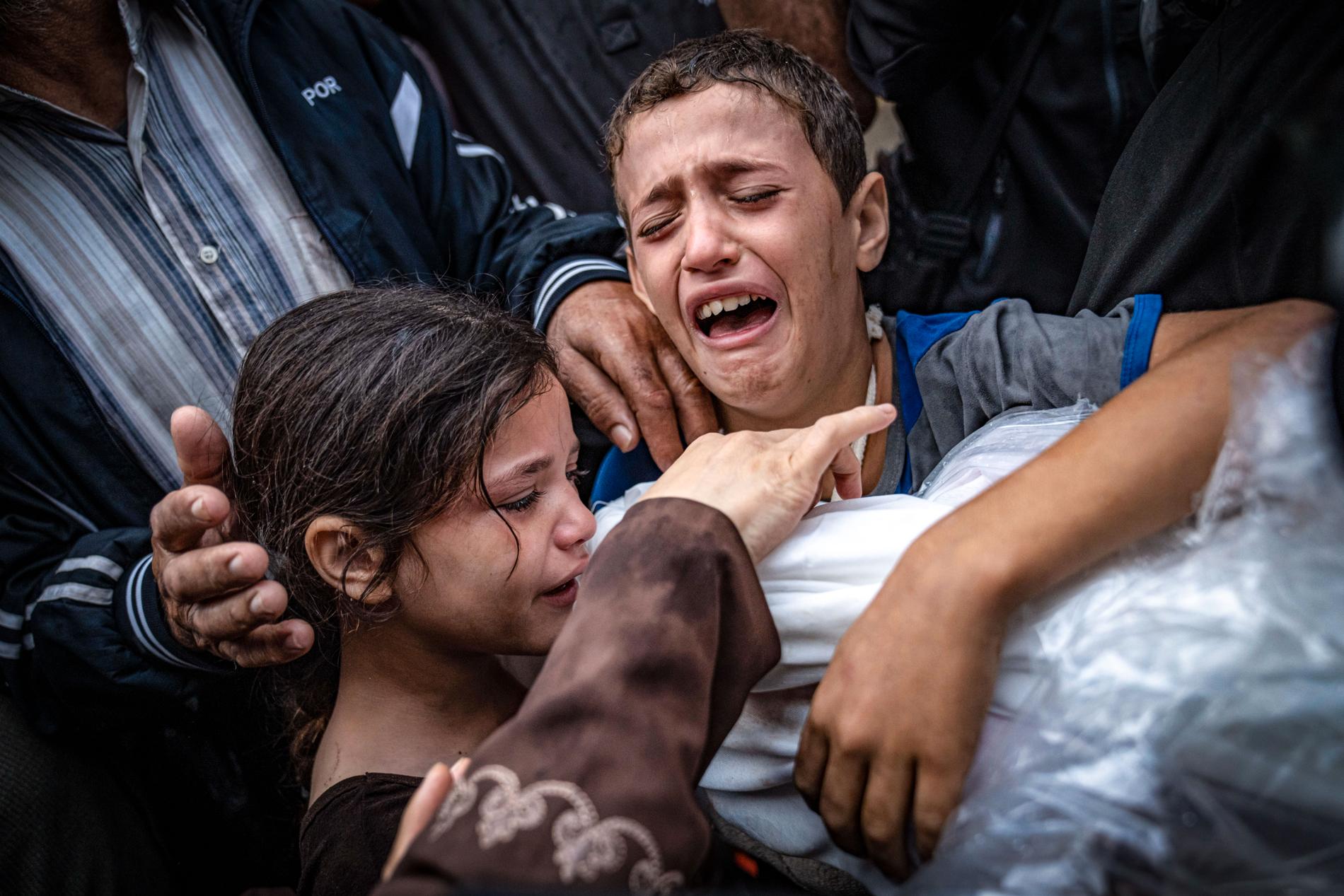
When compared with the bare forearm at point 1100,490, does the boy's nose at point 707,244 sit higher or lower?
higher

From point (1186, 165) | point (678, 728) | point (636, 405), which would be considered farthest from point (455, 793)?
point (1186, 165)

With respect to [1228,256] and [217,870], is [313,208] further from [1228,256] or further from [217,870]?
[1228,256]

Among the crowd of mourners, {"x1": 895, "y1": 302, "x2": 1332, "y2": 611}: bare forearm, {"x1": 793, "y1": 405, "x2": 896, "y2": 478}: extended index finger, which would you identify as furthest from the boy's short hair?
{"x1": 895, "y1": 302, "x2": 1332, "y2": 611}: bare forearm

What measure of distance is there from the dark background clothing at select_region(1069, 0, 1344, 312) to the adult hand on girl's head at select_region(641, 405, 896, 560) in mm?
507

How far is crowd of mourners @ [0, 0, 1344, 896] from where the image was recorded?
0.94 metres

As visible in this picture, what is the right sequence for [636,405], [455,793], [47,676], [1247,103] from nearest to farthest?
1. [455,793]
2. [1247,103]
3. [47,676]
4. [636,405]

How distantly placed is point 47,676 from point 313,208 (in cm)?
99

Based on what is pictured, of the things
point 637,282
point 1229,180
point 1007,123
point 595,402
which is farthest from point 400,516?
point 1007,123

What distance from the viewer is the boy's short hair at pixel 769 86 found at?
5.14ft

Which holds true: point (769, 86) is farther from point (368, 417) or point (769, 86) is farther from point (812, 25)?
point (368, 417)

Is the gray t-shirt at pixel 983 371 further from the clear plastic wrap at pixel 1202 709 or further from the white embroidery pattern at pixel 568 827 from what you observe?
the white embroidery pattern at pixel 568 827

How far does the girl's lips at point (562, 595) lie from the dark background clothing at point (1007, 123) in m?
1.02

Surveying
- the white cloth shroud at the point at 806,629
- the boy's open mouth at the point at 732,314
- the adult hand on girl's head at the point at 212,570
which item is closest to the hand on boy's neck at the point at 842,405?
the boy's open mouth at the point at 732,314

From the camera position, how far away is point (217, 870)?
6.10 ft
